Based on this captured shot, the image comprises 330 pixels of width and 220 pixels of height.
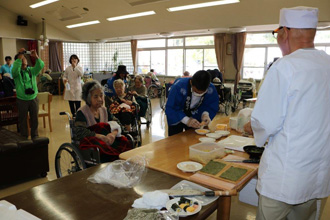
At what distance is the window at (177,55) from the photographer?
34.6 ft

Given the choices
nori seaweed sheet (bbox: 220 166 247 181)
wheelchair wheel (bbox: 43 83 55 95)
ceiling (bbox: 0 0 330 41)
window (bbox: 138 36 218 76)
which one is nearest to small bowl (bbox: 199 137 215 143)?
nori seaweed sheet (bbox: 220 166 247 181)

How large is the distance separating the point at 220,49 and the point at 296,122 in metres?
8.97

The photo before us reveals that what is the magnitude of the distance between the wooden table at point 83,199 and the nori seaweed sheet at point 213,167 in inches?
7.3

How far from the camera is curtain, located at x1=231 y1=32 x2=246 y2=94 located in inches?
358

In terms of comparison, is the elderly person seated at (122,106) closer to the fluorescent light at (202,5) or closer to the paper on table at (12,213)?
the paper on table at (12,213)

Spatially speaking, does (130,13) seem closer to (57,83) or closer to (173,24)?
(173,24)

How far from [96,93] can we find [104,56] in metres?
12.1

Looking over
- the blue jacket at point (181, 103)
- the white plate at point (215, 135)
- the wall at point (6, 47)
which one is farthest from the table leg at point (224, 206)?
the wall at point (6, 47)

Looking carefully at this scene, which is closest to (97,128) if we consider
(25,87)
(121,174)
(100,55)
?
(121,174)

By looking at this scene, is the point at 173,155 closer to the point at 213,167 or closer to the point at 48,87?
the point at 213,167

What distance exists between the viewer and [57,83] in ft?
35.9

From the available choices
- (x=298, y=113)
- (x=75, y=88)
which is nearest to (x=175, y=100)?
(x=298, y=113)

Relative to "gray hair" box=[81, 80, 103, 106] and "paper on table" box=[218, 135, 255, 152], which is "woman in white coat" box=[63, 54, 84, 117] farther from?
"paper on table" box=[218, 135, 255, 152]

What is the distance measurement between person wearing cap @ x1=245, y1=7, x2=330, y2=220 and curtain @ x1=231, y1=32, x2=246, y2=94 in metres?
8.34
